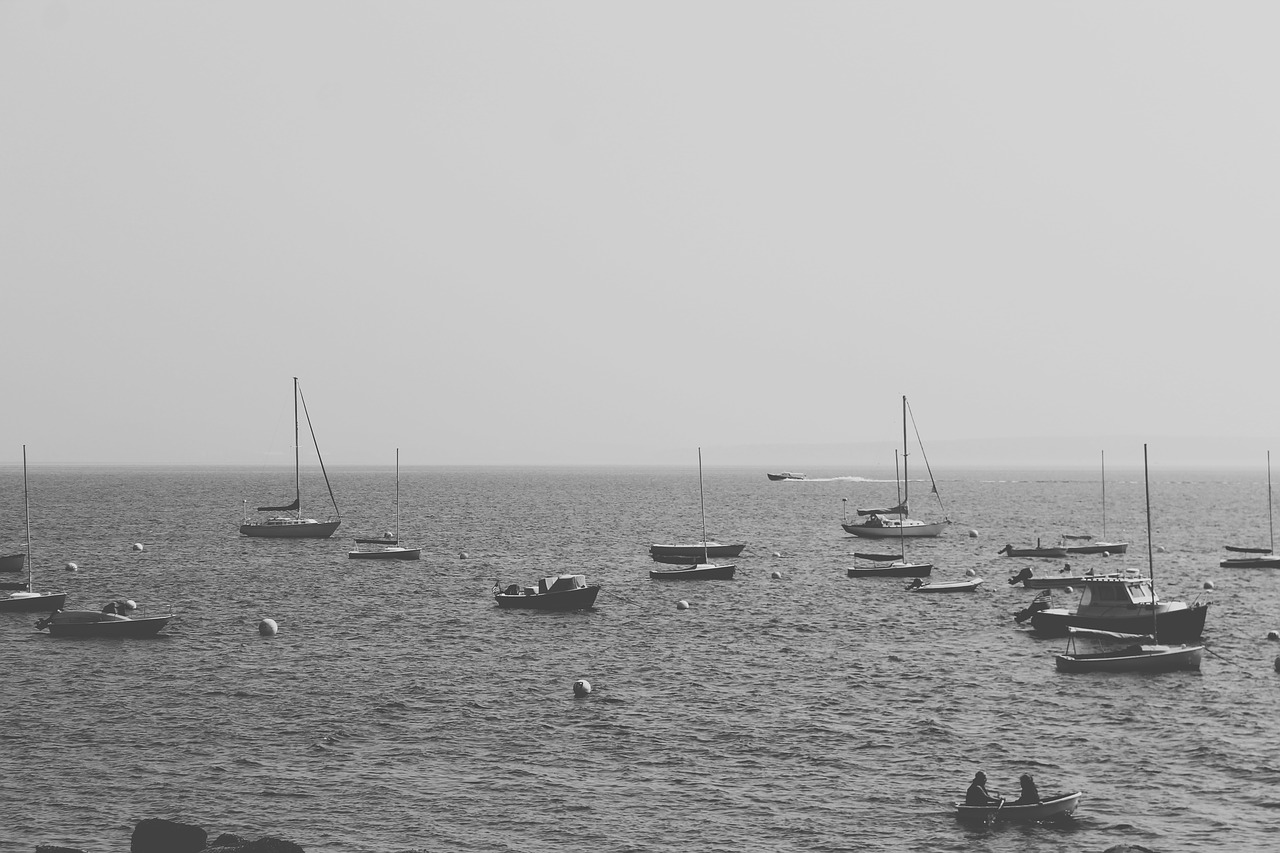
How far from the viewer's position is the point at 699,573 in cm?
10338

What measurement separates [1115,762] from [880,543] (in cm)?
10403

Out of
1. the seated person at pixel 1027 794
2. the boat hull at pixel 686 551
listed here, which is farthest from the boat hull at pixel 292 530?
the seated person at pixel 1027 794

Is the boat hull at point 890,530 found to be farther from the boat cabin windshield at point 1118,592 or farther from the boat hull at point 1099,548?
the boat cabin windshield at point 1118,592

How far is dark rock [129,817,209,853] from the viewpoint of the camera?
3575cm

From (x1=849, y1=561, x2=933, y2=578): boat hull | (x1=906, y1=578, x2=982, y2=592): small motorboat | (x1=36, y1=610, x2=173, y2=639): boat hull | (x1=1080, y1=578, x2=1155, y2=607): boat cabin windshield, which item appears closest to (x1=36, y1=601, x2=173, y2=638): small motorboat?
(x1=36, y1=610, x2=173, y2=639): boat hull

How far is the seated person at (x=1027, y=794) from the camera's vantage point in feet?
128

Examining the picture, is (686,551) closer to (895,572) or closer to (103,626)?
(895,572)

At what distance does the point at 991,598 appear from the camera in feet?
305

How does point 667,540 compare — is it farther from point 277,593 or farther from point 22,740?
point 22,740

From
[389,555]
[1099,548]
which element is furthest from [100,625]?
[1099,548]

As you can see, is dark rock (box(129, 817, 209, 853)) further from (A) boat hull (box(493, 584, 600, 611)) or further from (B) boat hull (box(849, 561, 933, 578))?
(B) boat hull (box(849, 561, 933, 578))

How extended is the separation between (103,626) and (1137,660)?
5410 cm

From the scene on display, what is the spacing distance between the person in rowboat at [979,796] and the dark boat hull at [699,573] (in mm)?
63501

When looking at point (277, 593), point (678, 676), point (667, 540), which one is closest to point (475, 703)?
point (678, 676)
